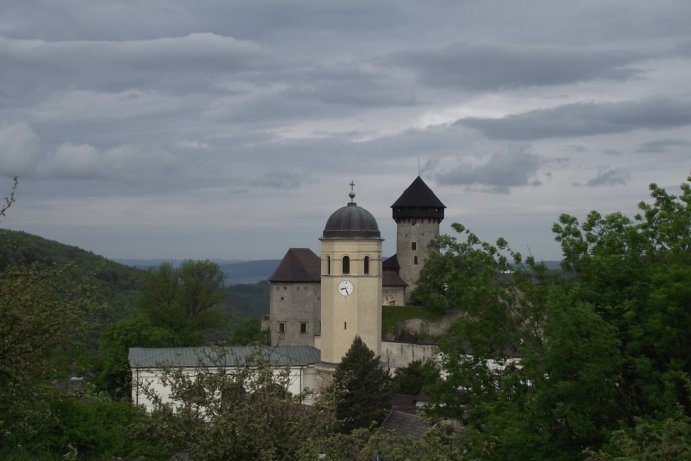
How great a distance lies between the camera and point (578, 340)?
20.1 meters

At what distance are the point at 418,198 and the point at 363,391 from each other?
25367 mm

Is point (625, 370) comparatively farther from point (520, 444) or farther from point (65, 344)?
point (65, 344)

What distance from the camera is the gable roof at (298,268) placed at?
6156 centimetres

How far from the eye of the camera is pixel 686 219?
72.7ft

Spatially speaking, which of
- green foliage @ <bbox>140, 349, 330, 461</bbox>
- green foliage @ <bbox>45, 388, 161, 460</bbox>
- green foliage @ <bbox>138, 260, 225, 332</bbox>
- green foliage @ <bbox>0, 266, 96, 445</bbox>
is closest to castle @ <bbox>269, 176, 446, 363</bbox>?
green foliage @ <bbox>138, 260, 225, 332</bbox>

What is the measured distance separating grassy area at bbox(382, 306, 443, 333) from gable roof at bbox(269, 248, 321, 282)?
192 inches

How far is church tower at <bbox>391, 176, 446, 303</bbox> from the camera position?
6681 cm

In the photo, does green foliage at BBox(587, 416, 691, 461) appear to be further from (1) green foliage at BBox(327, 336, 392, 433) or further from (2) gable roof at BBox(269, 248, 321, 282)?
(2) gable roof at BBox(269, 248, 321, 282)

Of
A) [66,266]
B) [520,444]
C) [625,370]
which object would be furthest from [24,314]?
[625,370]

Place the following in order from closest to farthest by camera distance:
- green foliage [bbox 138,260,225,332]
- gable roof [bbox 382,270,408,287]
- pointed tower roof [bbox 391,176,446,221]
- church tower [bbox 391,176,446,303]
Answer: gable roof [bbox 382,270,408,287]
green foliage [bbox 138,260,225,332]
church tower [bbox 391,176,446,303]
pointed tower roof [bbox 391,176,446,221]

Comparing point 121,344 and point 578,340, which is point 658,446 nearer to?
point 578,340

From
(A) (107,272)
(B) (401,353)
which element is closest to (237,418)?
(B) (401,353)

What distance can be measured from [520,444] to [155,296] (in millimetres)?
49488

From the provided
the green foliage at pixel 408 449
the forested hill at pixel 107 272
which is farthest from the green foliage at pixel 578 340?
the forested hill at pixel 107 272
